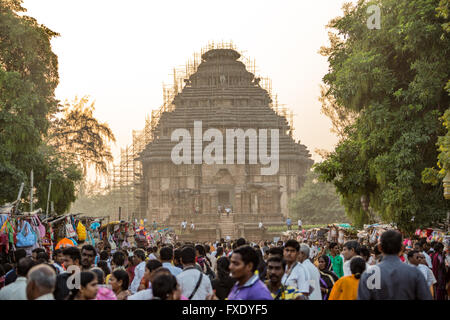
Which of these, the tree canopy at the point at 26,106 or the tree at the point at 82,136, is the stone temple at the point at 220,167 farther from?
the tree canopy at the point at 26,106

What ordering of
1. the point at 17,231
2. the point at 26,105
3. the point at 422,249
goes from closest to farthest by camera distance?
the point at 422,249, the point at 17,231, the point at 26,105

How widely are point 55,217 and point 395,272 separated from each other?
582 inches

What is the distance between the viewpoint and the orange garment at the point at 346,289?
7.05 m

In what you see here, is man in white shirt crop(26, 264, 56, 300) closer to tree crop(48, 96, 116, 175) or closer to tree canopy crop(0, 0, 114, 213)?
tree canopy crop(0, 0, 114, 213)

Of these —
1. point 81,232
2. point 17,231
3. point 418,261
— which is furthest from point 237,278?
point 81,232

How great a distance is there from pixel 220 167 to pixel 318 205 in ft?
34.4

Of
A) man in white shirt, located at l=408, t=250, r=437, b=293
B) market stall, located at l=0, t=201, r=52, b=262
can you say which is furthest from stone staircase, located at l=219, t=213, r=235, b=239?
man in white shirt, located at l=408, t=250, r=437, b=293

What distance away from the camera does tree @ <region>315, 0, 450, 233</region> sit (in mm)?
16031

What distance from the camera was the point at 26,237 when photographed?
14664 millimetres

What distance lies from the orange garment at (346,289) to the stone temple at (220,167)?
4516 cm

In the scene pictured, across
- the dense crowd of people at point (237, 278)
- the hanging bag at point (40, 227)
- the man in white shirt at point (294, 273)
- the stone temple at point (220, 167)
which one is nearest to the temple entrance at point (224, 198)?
the stone temple at point (220, 167)

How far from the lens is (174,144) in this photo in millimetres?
58625

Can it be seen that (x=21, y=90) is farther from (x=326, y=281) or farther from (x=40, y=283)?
(x=40, y=283)
